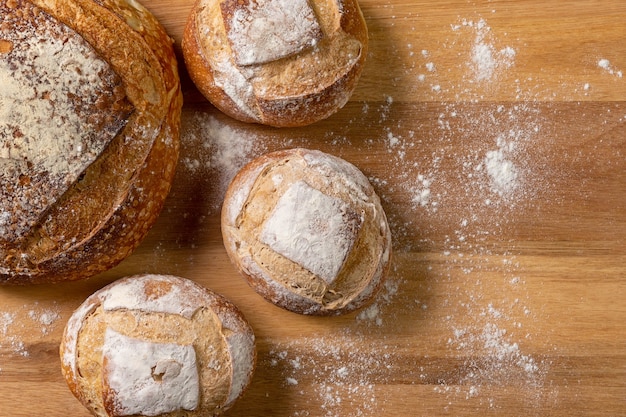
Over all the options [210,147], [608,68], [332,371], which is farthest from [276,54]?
[608,68]

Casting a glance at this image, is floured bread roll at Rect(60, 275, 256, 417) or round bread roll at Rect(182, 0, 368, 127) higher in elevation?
round bread roll at Rect(182, 0, 368, 127)

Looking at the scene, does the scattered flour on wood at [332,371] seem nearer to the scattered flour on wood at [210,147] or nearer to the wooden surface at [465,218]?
the wooden surface at [465,218]

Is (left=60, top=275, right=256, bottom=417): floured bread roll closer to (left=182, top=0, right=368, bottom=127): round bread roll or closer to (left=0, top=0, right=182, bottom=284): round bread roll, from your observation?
(left=0, top=0, right=182, bottom=284): round bread roll

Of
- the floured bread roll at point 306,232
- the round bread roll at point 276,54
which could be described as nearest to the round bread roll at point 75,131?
the round bread roll at point 276,54

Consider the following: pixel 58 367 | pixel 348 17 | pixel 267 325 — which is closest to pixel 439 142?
pixel 348 17

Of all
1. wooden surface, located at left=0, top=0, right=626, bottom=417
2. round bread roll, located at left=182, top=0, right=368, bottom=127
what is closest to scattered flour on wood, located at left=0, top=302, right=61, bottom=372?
wooden surface, located at left=0, top=0, right=626, bottom=417

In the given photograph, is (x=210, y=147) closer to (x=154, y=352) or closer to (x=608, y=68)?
(x=154, y=352)

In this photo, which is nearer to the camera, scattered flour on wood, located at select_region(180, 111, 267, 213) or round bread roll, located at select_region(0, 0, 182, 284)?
round bread roll, located at select_region(0, 0, 182, 284)
